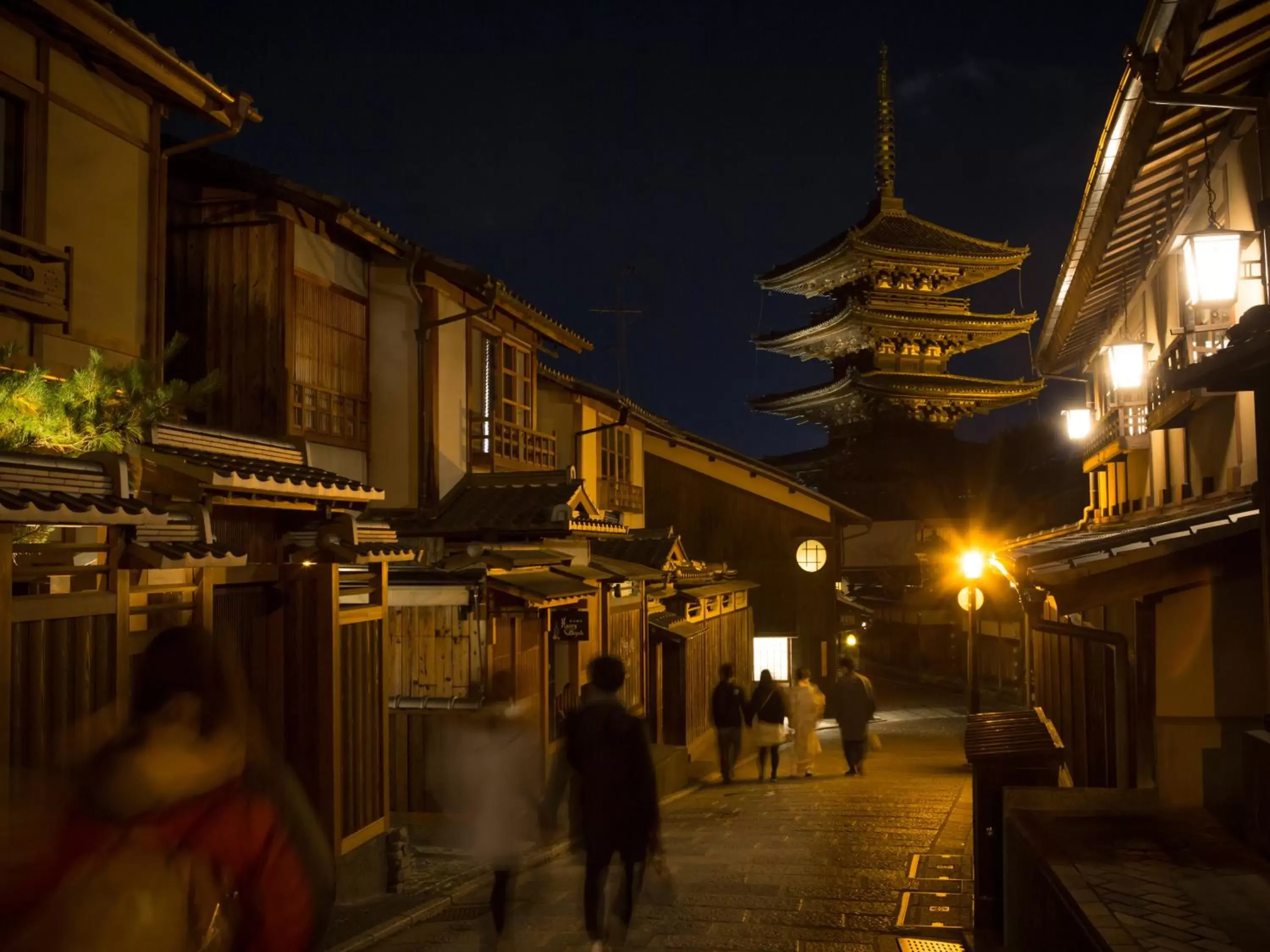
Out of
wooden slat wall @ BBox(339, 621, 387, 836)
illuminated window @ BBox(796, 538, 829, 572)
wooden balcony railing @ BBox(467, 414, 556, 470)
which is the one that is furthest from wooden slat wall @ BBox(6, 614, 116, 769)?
illuminated window @ BBox(796, 538, 829, 572)

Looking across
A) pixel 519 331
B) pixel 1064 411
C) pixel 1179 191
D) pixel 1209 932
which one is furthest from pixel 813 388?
pixel 1209 932

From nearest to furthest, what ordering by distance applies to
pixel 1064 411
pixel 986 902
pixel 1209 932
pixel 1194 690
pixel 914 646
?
pixel 1209 932
pixel 1194 690
pixel 986 902
pixel 1064 411
pixel 914 646

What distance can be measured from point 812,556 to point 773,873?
20737 mm

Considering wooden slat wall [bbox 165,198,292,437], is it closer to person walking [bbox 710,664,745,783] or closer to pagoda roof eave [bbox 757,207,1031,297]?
person walking [bbox 710,664,745,783]

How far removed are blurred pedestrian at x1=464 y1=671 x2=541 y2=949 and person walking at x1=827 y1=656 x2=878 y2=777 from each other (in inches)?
410

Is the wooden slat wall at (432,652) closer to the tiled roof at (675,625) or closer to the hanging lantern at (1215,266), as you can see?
the tiled roof at (675,625)

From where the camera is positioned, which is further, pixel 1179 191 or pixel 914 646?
pixel 914 646

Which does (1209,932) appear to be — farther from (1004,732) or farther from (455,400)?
(455,400)

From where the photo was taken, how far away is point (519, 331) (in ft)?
62.2

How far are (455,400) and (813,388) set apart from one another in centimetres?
2794

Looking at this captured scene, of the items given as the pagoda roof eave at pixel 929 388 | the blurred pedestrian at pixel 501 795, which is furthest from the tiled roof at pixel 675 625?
the pagoda roof eave at pixel 929 388

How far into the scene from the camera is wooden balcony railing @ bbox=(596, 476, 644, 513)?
82.1 ft

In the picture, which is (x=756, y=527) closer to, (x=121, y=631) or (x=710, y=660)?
(x=710, y=660)

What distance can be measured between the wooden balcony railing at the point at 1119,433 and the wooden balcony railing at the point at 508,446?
9568 mm
